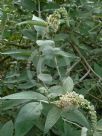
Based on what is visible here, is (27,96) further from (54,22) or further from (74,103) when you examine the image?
(54,22)

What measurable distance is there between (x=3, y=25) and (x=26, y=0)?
0.40 ft

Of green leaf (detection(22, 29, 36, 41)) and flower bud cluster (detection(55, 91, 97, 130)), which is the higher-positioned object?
green leaf (detection(22, 29, 36, 41))

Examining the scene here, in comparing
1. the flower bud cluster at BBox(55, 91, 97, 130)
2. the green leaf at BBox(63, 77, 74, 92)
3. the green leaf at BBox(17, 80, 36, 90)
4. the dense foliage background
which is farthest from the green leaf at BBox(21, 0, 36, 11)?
the flower bud cluster at BBox(55, 91, 97, 130)

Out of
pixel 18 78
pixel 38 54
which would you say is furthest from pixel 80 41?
pixel 38 54

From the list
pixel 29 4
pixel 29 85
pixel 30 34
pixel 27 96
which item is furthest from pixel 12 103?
pixel 29 4

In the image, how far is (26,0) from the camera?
141cm

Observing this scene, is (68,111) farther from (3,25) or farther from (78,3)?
(78,3)

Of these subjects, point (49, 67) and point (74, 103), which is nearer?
point (74, 103)

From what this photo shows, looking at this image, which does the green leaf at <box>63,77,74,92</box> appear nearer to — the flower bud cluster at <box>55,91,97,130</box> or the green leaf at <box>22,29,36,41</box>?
the flower bud cluster at <box>55,91,97,130</box>

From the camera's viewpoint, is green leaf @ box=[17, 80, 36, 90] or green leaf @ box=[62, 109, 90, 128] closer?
green leaf @ box=[62, 109, 90, 128]

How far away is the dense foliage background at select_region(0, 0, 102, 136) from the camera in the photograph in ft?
2.91

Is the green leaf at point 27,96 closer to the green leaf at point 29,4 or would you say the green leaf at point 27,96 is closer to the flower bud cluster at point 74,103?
the flower bud cluster at point 74,103

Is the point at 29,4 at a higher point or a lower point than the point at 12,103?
higher

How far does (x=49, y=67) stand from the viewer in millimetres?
1310
